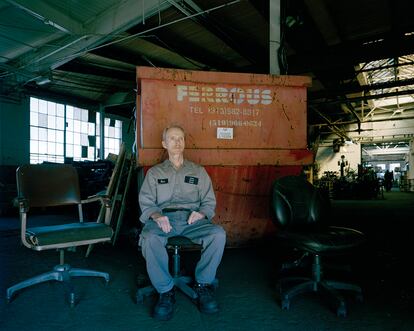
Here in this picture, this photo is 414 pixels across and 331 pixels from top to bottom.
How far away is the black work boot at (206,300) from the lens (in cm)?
204

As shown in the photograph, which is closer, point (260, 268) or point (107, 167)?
point (260, 268)

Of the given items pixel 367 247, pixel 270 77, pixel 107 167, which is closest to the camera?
pixel 270 77

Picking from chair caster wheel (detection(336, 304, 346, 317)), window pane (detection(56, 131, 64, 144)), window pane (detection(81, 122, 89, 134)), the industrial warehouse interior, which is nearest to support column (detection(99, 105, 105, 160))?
window pane (detection(81, 122, 89, 134))

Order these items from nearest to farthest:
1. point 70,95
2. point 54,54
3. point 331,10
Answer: point 331,10
point 54,54
point 70,95

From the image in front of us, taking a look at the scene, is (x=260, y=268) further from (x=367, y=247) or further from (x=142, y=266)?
(x=367, y=247)

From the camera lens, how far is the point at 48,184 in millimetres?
2783

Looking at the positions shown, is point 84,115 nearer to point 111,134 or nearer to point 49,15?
point 111,134

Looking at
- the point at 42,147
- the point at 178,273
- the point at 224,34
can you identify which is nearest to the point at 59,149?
the point at 42,147

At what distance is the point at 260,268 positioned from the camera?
118 inches

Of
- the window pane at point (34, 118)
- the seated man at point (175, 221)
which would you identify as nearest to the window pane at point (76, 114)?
the window pane at point (34, 118)

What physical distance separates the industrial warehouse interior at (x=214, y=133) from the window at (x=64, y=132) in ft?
0.33

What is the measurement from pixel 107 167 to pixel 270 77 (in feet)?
16.9

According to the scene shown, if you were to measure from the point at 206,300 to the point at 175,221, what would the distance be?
1.96 ft

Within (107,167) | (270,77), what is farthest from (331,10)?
(107,167)
